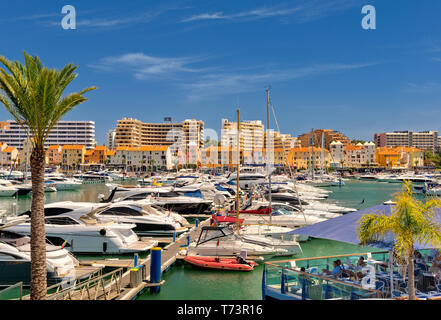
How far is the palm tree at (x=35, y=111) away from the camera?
10752mm

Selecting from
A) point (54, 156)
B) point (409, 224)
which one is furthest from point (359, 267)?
point (54, 156)

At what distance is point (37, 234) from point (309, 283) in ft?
24.5

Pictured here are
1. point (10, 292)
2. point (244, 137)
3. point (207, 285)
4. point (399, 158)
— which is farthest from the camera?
point (244, 137)

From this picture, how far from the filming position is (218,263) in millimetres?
17172

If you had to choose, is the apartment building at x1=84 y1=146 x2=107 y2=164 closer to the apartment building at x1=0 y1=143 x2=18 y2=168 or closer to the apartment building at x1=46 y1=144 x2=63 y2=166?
the apartment building at x1=46 y1=144 x2=63 y2=166

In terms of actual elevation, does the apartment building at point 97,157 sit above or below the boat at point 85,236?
above

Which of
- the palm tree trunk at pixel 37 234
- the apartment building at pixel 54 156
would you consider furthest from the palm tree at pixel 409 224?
the apartment building at pixel 54 156

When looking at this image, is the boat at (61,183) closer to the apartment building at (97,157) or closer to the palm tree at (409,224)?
the palm tree at (409,224)

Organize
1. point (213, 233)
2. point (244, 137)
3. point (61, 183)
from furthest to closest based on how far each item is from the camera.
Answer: point (244, 137), point (61, 183), point (213, 233)

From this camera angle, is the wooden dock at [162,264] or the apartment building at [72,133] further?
the apartment building at [72,133]

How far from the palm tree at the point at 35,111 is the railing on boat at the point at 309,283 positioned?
6.36 m

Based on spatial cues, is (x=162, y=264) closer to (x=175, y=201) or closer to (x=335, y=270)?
(x=335, y=270)

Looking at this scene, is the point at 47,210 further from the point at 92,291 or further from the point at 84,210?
the point at 92,291
